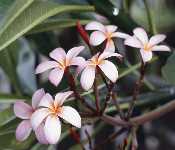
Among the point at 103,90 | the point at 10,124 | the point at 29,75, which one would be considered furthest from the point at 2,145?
the point at 29,75

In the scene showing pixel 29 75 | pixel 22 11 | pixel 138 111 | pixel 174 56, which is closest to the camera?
pixel 22 11

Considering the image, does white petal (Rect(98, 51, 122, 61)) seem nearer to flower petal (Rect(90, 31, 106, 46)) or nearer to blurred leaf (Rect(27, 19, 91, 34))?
flower petal (Rect(90, 31, 106, 46))

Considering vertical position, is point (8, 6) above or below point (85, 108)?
above

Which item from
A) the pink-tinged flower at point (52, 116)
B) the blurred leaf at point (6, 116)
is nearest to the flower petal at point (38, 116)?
the pink-tinged flower at point (52, 116)

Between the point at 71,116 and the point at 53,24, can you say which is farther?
the point at 53,24

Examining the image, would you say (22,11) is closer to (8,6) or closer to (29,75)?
(8,6)

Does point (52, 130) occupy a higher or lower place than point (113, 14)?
lower

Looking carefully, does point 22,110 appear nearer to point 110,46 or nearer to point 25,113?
point 25,113

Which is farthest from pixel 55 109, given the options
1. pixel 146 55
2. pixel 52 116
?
pixel 146 55
